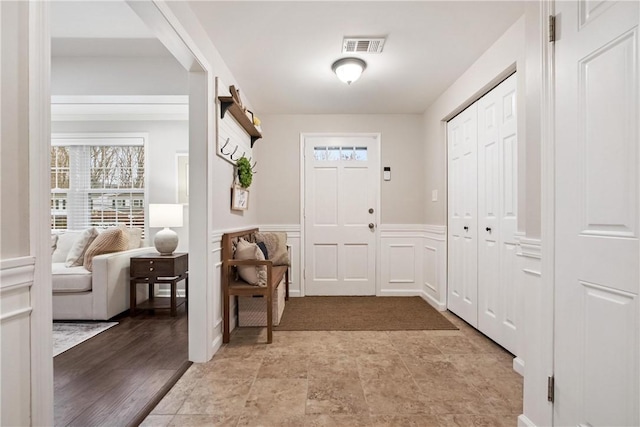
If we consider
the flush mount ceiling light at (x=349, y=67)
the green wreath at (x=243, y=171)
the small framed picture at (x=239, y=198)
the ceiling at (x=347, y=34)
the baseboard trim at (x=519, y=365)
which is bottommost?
the baseboard trim at (x=519, y=365)

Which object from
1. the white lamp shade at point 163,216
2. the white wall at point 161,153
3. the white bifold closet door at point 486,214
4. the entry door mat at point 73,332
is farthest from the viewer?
the white wall at point 161,153

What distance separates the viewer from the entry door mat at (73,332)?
252 centimetres

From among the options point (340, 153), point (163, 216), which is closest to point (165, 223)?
point (163, 216)

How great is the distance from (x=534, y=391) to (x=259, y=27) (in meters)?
2.71

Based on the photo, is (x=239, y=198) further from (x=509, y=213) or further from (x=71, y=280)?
(x=509, y=213)

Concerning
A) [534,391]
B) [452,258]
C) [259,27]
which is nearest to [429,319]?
[452,258]

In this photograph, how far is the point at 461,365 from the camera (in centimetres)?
221

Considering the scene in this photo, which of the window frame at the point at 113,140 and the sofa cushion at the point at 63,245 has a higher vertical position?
the window frame at the point at 113,140

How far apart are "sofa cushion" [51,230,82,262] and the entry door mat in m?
0.93

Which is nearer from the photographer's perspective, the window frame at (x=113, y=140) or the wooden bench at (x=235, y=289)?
the wooden bench at (x=235, y=289)

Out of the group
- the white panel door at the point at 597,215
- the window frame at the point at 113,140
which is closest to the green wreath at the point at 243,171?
the window frame at the point at 113,140

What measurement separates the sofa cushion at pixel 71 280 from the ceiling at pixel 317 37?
A: 2117 millimetres

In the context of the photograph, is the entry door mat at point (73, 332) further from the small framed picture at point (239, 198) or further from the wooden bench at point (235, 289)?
the small framed picture at point (239, 198)

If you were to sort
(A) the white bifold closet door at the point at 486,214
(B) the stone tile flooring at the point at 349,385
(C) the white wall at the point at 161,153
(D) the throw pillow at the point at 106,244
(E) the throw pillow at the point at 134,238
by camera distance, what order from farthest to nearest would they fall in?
(C) the white wall at the point at 161,153, (E) the throw pillow at the point at 134,238, (D) the throw pillow at the point at 106,244, (A) the white bifold closet door at the point at 486,214, (B) the stone tile flooring at the point at 349,385
